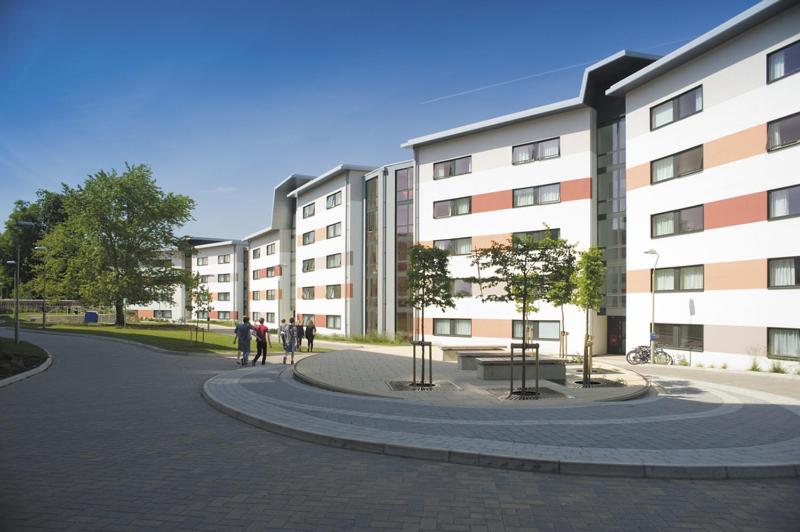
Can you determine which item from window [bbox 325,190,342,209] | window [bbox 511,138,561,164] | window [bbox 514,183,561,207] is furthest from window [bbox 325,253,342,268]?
window [bbox 511,138,561,164]

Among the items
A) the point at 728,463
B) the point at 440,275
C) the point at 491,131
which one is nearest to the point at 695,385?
the point at 440,275

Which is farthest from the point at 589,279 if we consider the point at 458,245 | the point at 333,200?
the point at 333,200

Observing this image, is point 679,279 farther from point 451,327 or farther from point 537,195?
Answer: point 451,327

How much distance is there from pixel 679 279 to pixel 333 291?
29247mm

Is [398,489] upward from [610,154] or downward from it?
downward

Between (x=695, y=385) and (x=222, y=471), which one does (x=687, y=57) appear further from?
(x=222, y=471)

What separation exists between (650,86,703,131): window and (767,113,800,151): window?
12.0 ft

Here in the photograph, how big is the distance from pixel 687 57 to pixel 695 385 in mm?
16091

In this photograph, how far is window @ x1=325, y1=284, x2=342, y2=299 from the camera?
4541cm

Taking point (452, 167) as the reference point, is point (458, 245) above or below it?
below

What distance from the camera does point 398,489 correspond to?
20.5 feet

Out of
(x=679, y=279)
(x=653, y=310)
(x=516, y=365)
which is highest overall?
(x=679, y=279)

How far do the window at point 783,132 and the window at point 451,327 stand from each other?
19.0 metres

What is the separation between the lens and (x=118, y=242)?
4759 centimetres
